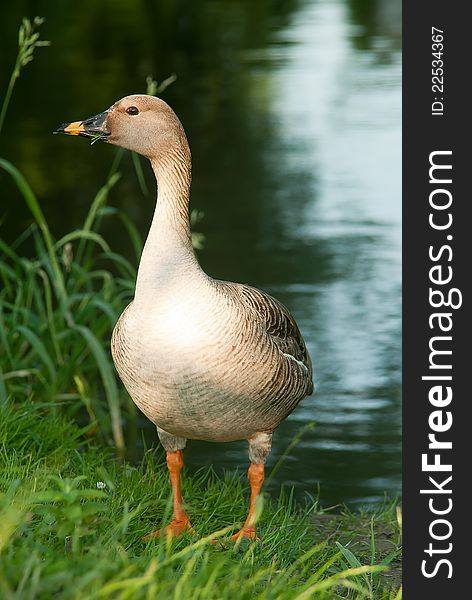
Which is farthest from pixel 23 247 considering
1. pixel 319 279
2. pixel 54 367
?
pixel 54 367

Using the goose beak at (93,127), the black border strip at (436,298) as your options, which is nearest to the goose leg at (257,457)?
the black border strip at (436,298)

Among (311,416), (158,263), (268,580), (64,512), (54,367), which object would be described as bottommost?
(311,416)

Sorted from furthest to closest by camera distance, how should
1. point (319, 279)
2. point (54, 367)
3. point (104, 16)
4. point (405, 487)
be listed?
point (104, 16) → point (319, 279) → point (54, 367) → point (405, 487)

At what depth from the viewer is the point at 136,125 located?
4879 millimetres

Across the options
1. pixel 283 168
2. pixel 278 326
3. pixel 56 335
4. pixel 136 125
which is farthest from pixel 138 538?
pixel 283 168

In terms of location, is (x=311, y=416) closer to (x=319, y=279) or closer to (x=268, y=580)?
(x=319, y=279)

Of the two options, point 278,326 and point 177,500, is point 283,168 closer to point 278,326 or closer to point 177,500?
point 278,326

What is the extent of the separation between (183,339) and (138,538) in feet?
2.71

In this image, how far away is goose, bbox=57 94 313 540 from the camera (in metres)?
4.50

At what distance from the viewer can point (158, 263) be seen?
4613 millimetres

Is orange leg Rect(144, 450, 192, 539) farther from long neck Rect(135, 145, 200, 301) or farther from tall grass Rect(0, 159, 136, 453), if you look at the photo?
tall grass Rect(0, 159, 136, 453)

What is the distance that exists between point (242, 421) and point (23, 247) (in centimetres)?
584

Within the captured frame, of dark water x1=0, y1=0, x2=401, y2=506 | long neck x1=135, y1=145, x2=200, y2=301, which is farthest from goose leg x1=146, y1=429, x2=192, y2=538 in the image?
dark water x1=0, y1=0, x2=401, y2=506

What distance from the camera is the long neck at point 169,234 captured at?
459 centimetres
